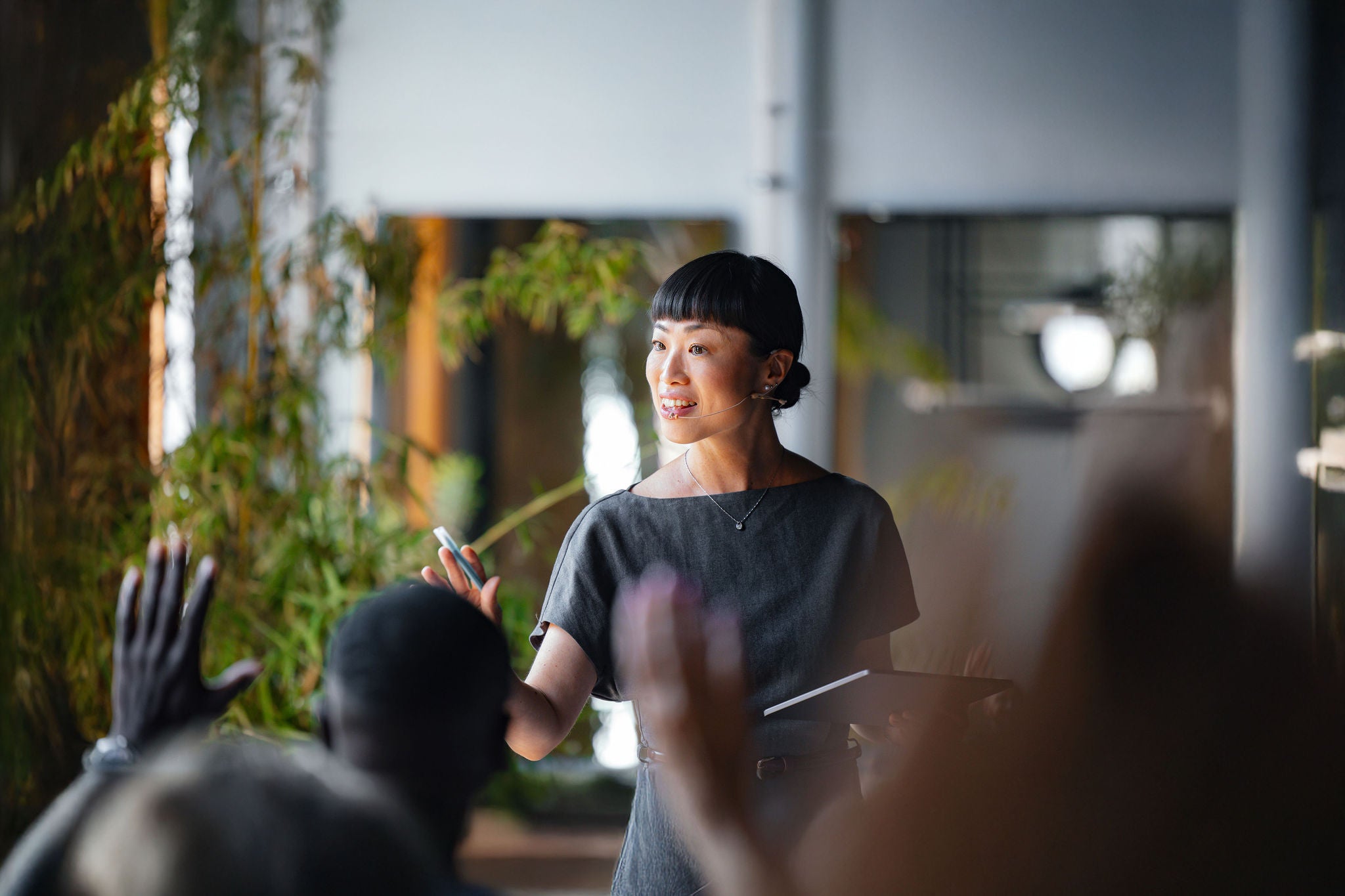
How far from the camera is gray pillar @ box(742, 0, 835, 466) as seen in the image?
324 centimetres

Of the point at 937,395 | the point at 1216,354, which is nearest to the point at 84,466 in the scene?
the point at 937,395

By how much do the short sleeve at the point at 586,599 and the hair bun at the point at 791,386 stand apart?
25 centimetres

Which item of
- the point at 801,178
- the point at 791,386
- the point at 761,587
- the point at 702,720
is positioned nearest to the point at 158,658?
the point at 702,720

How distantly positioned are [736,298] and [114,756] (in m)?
0.81

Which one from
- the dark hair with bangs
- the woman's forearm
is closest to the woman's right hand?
the woman's forearm

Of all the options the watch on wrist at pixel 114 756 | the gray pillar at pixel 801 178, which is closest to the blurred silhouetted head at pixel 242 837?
the watch on wrist at pixel 114 756

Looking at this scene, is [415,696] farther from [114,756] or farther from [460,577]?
[460,577]

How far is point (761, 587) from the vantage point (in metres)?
1.30

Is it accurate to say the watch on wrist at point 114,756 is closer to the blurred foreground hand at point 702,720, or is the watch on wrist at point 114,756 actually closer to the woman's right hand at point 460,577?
the blurred foreground hand at point 702,720

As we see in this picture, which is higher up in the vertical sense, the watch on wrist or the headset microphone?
the headset microphone

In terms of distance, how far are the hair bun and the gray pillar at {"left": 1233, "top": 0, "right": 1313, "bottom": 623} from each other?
6.31 ft

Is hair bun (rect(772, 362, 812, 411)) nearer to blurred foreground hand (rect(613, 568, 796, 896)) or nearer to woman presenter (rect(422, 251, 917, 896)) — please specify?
woman presenter (rect(422, 251, 917, 896))

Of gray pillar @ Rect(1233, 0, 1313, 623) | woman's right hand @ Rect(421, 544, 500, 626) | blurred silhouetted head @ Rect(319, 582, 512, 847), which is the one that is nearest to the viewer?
blurred silhouetted head @ Rect(319, 582, 512, 847)

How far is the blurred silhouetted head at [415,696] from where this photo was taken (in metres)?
0.68
